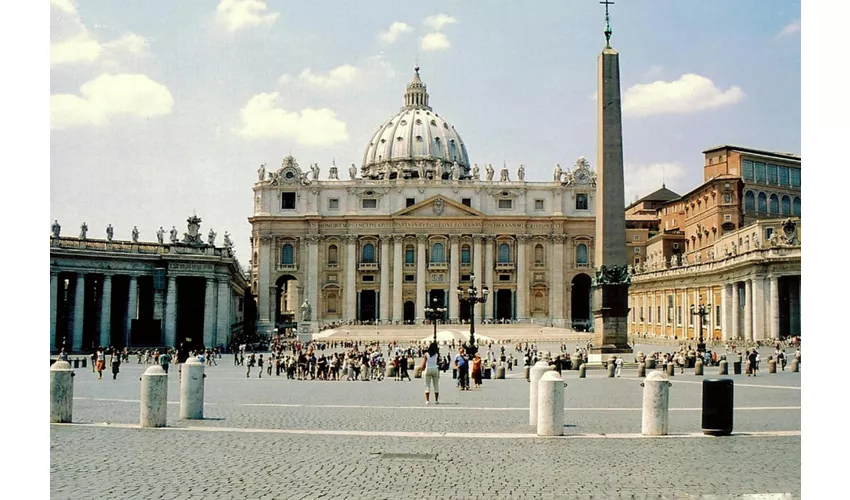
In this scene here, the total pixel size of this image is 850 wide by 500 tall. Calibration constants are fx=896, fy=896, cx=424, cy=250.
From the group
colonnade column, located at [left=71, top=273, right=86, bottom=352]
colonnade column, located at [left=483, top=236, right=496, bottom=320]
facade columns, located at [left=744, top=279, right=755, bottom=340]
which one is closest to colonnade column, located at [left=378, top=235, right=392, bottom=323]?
colonnade column, located at [left=483, top=236, right=496, bottom=320]

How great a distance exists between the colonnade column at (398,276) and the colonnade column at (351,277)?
3.70 meters

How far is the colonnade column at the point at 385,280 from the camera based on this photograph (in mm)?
83938

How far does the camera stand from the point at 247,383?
23516 mm

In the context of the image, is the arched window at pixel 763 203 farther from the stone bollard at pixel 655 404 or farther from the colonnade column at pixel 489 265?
the colonnade column at pixel 489 265

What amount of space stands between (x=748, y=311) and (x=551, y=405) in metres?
17.1

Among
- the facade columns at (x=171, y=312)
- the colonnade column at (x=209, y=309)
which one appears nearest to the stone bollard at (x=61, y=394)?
the facade columns at (x=171, y=312)

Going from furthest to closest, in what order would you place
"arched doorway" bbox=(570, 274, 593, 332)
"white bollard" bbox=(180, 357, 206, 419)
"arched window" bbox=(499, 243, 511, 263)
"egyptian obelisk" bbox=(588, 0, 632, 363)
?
"arched doorway" bbox=(570, 274, 593, 332), "arched window" bbox=(499, 243, 511, 263), "egyptian obelisk" bbox=(588, 0, 632, 363), "white bollard" bbox=(180, 357, 206, 419)

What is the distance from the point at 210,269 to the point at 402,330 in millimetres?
24240

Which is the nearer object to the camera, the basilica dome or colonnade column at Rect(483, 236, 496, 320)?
colonnade column at Rect(483, 236, 496, 320)

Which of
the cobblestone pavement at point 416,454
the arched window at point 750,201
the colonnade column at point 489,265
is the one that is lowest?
the cobblestone pavement at point 416,454

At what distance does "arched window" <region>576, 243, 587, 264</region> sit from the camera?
85.8m

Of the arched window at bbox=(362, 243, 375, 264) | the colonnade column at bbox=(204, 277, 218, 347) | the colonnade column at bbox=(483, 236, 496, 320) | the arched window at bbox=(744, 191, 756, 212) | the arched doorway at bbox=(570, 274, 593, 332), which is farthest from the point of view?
the arched doorway at bbox=(570, 274, 593, 332)

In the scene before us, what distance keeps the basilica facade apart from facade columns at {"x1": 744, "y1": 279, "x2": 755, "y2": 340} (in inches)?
2215

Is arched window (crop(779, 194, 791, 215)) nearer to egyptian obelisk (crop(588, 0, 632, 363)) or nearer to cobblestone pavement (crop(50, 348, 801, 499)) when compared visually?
cobblestone pavement (crop(50, 348, 801, 499))
